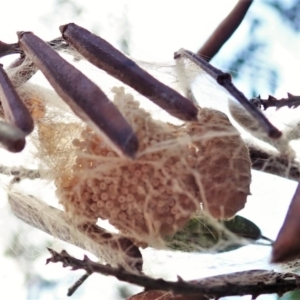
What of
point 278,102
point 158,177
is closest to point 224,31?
point 278,102

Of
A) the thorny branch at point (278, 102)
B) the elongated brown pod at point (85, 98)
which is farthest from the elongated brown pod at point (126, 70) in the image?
the thorny branch at point (278, 102)

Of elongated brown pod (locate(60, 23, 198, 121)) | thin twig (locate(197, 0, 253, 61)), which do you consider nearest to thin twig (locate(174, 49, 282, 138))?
elongated brown pod (locate(60, 23, 198, 121))

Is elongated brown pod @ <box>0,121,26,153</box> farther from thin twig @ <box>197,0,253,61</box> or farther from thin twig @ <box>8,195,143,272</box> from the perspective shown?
thin twig @ <box>197,0,253,61</box>

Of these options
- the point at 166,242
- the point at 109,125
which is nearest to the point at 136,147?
the point at 109,125

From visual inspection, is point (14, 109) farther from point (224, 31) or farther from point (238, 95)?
point (224, 31)

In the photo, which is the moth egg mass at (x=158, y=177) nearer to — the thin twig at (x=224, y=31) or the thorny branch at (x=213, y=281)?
the thorny branch at (x=213, y=281)
